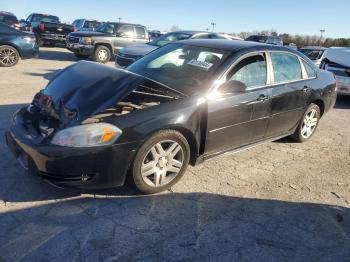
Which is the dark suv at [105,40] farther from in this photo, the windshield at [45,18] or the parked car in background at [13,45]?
the windshield at [45,18]

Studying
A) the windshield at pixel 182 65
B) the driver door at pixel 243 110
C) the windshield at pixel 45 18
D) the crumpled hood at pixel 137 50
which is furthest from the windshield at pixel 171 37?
the windshield at pixel 45 18

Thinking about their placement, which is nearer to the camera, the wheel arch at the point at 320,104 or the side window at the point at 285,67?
the side window at the point at 285,67

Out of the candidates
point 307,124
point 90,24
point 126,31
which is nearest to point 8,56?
point 126,31

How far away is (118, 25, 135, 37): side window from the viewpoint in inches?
604

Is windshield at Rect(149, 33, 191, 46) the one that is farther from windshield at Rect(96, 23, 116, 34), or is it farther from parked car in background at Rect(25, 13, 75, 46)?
parked car in background at Rect(25, 13, 75, 46)

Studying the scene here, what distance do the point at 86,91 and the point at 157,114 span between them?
782 mm

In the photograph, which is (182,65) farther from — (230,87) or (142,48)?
(142,48)

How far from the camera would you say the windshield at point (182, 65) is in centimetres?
424

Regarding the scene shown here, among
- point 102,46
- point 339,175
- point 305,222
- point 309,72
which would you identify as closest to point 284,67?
point 309,72

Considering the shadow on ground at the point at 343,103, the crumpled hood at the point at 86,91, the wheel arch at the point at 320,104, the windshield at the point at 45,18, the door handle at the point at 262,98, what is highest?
the windshield at the point at 45,18

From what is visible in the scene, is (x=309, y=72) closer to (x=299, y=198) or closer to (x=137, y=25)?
(x=299, y=198)

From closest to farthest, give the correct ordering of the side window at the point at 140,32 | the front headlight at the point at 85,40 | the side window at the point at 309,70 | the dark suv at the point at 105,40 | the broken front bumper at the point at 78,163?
1. the broken front bumper at the point at 78,163
2. the side window at the point at 309,70
3. the front headlight at the point at 85,40
4. the dark suv at the point at 105,40
5. the side window at the point at 140,32

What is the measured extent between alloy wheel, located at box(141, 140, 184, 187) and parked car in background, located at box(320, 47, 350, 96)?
297 inches

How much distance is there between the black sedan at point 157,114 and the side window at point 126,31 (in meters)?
10.8
